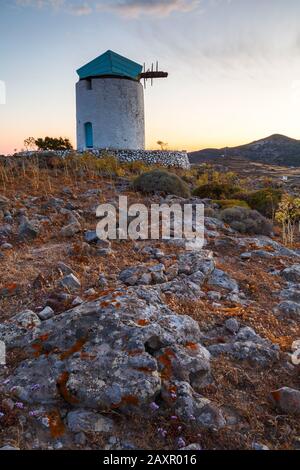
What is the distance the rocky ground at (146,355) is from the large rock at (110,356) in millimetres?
11

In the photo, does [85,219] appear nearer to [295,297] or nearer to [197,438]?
[295,297]

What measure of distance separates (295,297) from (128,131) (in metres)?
21.2

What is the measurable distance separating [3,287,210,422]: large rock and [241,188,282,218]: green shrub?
915cm

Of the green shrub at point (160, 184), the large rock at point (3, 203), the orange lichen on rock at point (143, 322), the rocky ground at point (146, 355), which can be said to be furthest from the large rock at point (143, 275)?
the green shrub at point (160, 184)

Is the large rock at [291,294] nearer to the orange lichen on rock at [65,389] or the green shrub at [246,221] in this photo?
the orange lichen on rock at [65,389]

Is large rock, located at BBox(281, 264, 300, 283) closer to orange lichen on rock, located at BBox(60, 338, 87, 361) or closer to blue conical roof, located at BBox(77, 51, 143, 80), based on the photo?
orange lichen on rock, located at BBox(60, 338, 87, 361)

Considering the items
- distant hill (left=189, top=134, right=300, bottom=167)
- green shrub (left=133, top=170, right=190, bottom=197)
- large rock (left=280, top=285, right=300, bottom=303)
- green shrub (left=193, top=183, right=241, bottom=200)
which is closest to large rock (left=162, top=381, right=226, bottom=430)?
large rock (left=280, top=285, right=300, bottom=303)

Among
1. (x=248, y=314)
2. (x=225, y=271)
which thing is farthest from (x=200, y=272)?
(x=248, y=314)

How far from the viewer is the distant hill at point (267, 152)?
90.9m

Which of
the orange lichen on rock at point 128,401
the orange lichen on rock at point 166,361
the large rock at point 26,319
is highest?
the large rock at point 26,319

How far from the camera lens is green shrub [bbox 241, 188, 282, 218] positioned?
1281 centimetres

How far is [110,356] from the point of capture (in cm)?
357

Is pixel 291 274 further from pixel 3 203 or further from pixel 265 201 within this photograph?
pixel 3 203

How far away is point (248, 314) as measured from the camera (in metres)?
4.98
